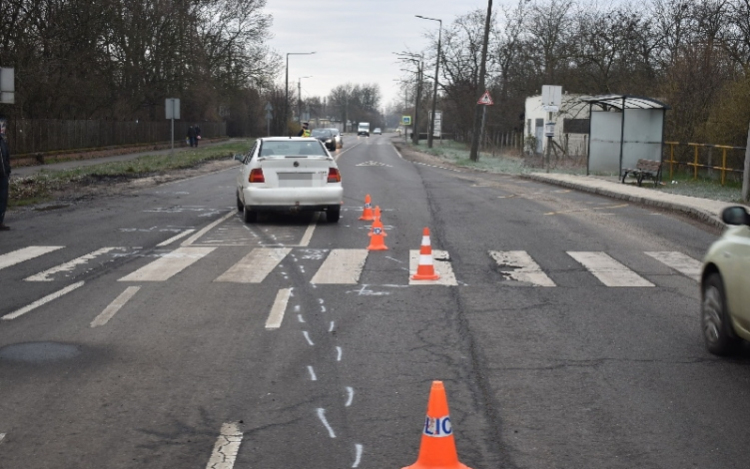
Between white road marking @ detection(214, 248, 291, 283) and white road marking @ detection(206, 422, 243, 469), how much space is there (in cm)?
510

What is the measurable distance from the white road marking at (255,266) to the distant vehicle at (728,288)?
4.90 meters

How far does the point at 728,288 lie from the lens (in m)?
6.71

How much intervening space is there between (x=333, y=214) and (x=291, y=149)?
53.2 inches

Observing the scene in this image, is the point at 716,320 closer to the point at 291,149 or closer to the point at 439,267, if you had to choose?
the point at 439,267

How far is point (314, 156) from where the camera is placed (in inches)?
626

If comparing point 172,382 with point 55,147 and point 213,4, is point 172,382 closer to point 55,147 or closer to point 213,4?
point 55,147

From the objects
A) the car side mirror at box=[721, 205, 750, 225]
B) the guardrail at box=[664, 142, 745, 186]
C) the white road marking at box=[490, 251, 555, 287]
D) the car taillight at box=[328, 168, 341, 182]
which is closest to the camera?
the car side mirror at box=[721, 205, 750, 225]

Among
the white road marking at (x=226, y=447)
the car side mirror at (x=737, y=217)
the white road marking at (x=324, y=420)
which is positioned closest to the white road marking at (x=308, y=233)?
the car side mirror at (x=737, y=217)

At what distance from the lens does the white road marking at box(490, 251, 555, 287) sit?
10.6 m

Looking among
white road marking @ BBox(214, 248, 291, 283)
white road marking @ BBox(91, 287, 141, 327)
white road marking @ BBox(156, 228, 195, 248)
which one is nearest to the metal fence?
white road marking @ BBox(156, 228, 195, 248)

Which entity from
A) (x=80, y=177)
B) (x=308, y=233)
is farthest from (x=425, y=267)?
(x=80, y=177)

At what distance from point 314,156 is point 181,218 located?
2.89 m

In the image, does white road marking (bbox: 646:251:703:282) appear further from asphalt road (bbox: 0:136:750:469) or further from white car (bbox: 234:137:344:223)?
white car (bbox: 234:137:344:223)

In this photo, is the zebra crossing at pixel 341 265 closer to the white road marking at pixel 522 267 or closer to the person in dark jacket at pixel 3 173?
the white road marking at pixel 522 267
